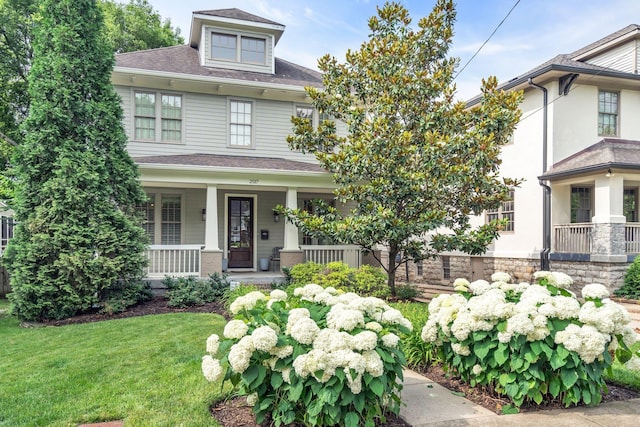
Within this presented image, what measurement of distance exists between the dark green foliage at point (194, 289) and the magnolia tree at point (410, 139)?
7.60ft

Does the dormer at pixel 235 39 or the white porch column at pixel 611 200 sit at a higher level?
the dormer at pixel 235 39

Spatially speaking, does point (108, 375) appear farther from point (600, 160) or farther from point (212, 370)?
point (600, 160)

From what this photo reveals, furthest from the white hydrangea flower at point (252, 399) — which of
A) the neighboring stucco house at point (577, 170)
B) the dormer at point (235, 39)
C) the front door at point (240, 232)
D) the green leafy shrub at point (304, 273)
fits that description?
the dormer at point (235, 39)

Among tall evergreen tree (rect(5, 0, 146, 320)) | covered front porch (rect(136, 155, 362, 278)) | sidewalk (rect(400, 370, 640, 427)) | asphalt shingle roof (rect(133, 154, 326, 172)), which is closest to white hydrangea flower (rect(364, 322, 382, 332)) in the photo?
sidewalk (rect(400, 370, 640, 427))

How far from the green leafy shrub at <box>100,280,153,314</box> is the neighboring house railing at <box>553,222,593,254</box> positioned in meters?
10.9

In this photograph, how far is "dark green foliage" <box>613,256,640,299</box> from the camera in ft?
32.6

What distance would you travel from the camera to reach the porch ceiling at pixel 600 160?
1044 cm

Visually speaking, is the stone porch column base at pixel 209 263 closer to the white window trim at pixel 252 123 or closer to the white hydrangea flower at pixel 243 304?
the white window trim at pixel 252 123

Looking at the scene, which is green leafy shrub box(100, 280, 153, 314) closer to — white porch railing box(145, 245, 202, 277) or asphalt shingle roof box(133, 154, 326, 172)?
white porch railing box(145, 245, 202, 277)

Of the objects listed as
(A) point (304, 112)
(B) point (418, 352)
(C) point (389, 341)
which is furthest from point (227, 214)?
(C) point (389, 341)

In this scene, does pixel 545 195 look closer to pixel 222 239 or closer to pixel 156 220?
pixel 222 239

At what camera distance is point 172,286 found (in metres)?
9.17

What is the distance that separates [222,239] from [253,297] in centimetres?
931

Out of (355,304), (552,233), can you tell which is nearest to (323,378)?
(355,304)
